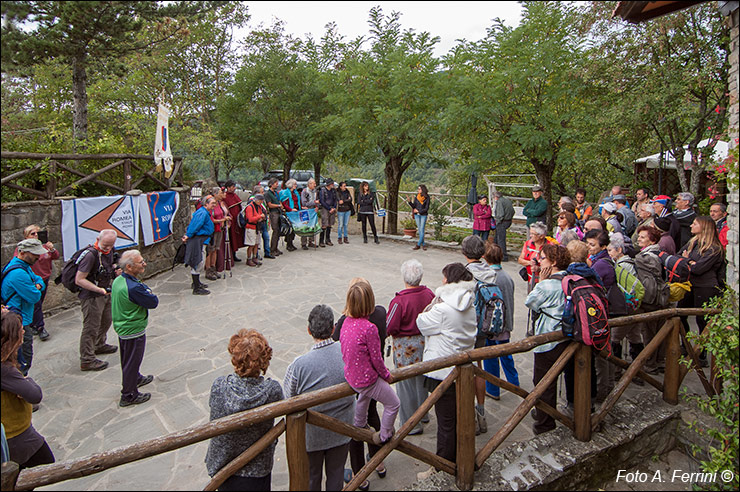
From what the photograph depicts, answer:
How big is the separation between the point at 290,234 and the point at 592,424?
8.50m

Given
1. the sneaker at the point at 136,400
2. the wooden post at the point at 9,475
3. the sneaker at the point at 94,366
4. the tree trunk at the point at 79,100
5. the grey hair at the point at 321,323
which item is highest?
the tree trunk at the point at 79,100

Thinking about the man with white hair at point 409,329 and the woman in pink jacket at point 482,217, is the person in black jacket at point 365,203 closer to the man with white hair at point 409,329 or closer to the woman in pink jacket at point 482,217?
the woman in pink jacket at point 482,217

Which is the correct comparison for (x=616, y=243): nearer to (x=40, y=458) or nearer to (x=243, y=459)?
(x=243, y=459)

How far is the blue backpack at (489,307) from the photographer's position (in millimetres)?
4195

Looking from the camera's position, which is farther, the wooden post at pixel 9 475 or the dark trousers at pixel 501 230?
the dark trousers at pixel 501 230

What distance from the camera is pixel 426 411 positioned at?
3.28 m

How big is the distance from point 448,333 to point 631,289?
248cm

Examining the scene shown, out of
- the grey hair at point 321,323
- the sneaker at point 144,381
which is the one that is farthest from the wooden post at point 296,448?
the sneaker at point 144,381

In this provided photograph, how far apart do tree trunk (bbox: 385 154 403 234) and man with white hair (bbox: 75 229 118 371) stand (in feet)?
33.3

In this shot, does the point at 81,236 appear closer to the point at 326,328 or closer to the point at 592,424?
the point at 326,328

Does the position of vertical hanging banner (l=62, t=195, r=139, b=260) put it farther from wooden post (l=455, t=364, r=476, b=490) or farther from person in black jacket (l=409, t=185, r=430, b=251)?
wooden post (l=455, t=364, r=476, b=490)

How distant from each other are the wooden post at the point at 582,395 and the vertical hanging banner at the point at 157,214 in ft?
26.2

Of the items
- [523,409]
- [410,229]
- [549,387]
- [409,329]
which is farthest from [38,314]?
[410,229]

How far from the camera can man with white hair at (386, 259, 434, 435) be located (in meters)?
3.82
